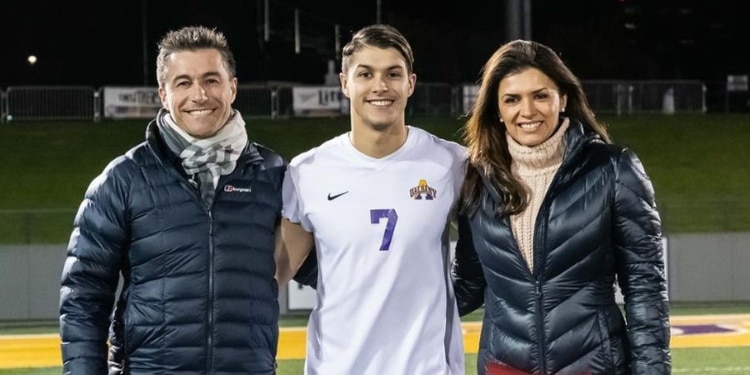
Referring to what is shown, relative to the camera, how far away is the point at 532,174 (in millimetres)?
3594

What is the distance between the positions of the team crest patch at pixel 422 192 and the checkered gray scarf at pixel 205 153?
541 millimetres

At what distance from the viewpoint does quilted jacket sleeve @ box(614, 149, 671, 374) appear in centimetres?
344

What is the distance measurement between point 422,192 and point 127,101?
2211 cm

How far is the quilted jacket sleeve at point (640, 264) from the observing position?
344cm

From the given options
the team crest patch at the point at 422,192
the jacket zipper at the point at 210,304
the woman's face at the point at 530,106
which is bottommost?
the jacket zipper at the point at 210,304

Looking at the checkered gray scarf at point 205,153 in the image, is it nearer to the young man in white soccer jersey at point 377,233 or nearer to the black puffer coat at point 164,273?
the black puffer coat at point 164,273

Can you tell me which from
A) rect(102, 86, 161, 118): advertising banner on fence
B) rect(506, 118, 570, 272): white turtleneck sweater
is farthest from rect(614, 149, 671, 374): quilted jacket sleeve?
rect(102, 86, 161, 118): advertising banner on fence

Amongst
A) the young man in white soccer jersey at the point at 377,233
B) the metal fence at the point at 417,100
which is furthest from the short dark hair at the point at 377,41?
the metal fence at the point at 417,100

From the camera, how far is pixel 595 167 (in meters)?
3.51

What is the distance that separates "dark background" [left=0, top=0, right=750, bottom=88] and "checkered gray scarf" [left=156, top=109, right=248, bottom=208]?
2824 cm

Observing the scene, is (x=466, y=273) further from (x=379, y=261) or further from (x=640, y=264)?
(x=640, y=264)

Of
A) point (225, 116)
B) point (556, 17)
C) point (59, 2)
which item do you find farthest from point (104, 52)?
point (225, 116)

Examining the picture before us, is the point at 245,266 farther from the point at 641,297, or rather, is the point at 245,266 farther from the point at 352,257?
the point at 641,297

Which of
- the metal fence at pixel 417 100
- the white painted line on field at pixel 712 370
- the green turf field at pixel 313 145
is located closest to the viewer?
the white painted line on field at pixel 712 370
